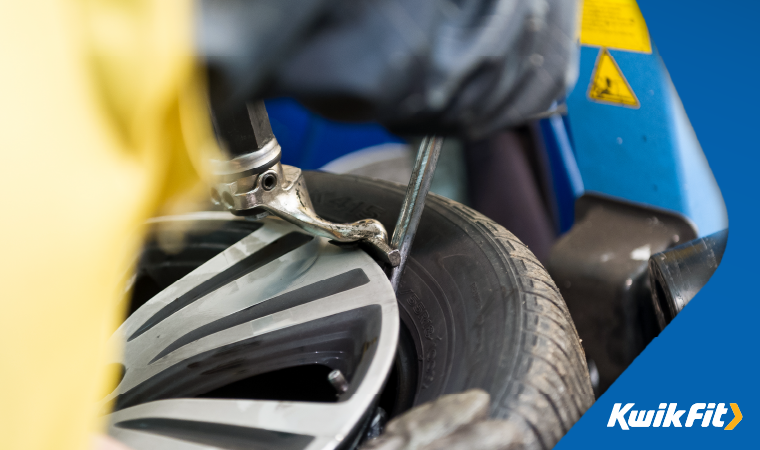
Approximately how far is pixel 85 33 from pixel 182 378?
0.57 meters

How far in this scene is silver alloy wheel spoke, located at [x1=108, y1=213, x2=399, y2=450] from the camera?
58 centimetres

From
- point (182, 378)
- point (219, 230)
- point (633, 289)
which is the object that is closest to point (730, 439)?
point (633, 289)

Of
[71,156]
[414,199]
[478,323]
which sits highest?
[71,156]

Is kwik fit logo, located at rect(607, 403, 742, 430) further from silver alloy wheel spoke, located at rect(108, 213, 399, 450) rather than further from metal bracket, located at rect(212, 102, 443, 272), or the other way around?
metal bracket, located at rect(212, 102, 443, 272)

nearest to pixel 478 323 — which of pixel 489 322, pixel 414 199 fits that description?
pixel 489 322

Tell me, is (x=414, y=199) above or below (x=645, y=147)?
above

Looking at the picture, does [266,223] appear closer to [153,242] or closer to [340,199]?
[340,199]

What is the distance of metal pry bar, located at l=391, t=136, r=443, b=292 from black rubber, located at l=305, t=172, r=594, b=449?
0.11 ft

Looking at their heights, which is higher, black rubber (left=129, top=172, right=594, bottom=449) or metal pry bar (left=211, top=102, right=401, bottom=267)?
metal pry bar (left=211, top=102, right=401, bottom=267)

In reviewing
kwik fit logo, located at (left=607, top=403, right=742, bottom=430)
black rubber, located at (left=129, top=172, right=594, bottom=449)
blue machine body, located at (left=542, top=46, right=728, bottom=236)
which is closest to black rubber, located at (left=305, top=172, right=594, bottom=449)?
black rubber, located at (left=129, top=172, right=594, bottom=449)

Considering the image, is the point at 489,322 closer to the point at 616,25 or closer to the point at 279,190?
the point at 279,190

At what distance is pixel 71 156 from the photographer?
251 millimetres

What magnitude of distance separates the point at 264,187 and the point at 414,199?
0.60 feet

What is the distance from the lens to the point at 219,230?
95 cm
